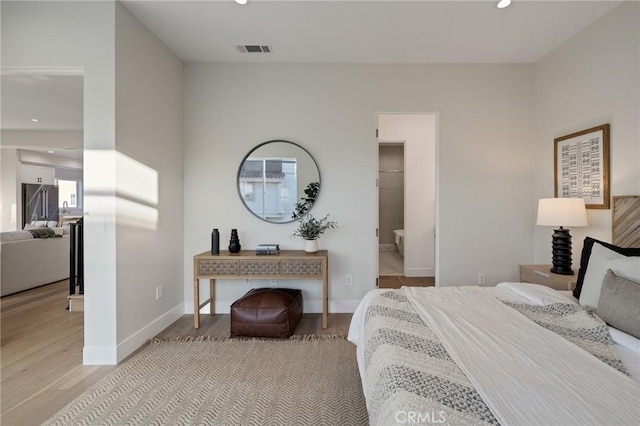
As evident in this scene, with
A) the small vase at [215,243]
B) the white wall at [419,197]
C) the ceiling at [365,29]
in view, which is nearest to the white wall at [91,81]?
the ceiling at [365,29]

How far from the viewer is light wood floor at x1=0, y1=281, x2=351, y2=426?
1.81 meters

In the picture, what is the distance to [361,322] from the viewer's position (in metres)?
1.76

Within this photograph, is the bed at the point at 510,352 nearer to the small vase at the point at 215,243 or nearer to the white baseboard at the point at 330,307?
the white baseboard at the point at 330,307

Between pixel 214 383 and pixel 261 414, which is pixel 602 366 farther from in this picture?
pixel 214 383

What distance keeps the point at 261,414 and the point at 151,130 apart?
2.62m

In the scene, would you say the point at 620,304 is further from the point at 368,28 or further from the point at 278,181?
the point at 278,181

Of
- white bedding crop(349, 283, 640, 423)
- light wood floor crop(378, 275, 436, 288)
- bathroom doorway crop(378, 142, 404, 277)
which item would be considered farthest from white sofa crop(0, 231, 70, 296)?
bathroom doorway crop(378, 142, 404, 277)

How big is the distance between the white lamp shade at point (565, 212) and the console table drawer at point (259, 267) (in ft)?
8.54

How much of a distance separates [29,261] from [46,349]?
258 centimetres

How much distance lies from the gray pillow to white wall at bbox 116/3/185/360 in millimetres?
3267

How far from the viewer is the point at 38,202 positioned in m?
7.20

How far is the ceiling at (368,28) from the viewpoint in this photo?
2348 millimetres

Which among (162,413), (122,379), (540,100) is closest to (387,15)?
(540,100)

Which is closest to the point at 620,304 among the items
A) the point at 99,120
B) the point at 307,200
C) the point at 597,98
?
the point at 597,98
